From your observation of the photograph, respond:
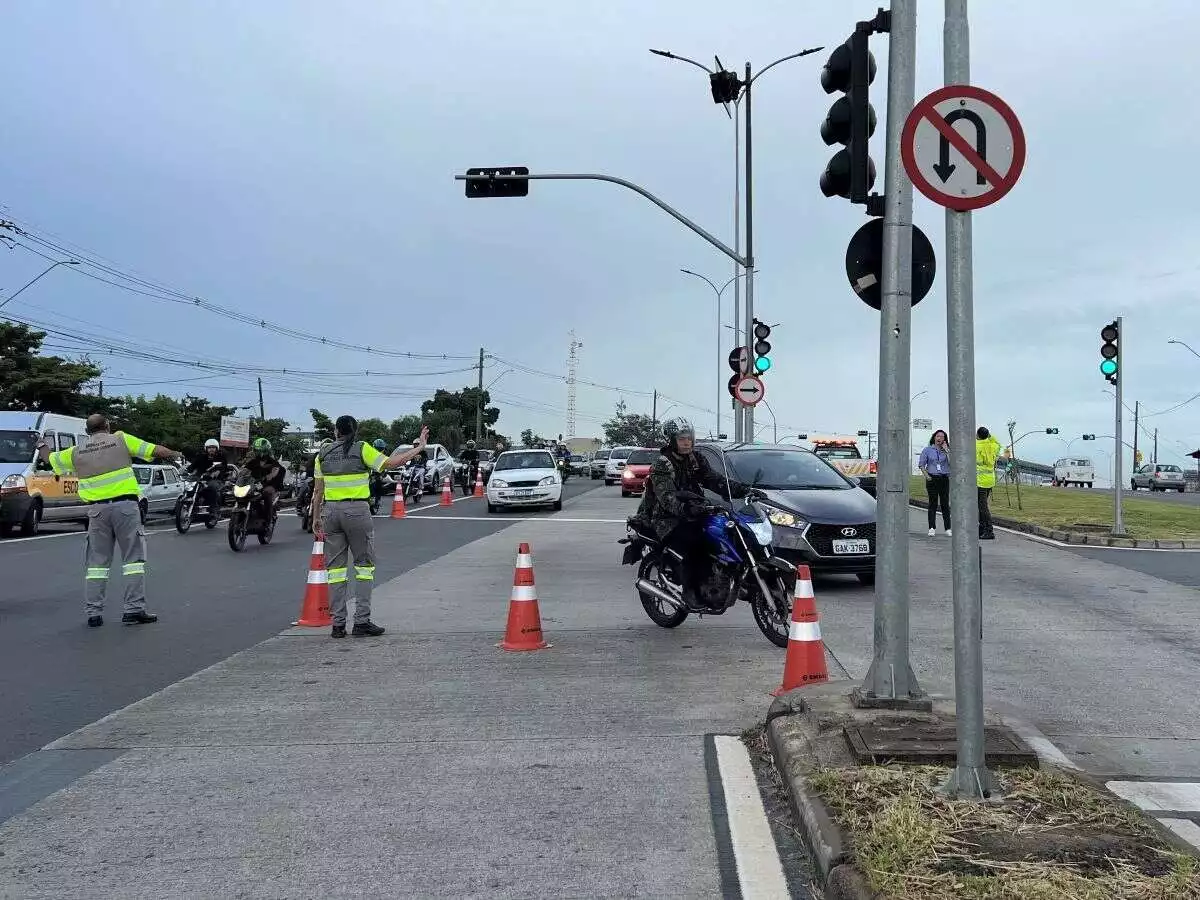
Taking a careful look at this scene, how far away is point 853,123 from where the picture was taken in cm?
608

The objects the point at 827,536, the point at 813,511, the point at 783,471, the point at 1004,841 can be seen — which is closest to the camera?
the point at 1004,841

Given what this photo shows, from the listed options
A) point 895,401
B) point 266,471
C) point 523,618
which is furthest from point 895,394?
point 266,471

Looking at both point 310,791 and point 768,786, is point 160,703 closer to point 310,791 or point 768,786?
point 310,791

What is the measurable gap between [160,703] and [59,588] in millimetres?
6305

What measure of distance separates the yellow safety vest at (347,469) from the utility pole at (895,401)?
4.68 metres

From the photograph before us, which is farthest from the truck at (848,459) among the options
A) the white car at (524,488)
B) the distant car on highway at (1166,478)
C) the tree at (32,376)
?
the distant car on highway at (1166,478)

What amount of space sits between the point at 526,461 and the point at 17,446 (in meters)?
11.5

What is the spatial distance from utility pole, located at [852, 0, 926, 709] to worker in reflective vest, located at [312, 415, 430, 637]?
→ 4472 millimetres

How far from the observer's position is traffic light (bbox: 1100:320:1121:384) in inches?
679

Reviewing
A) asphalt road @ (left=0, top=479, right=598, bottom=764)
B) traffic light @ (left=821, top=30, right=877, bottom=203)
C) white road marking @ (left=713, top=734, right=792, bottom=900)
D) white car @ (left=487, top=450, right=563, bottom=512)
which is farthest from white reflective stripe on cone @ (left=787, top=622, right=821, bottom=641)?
white car @ (left=487, top=450, right=563, bottom=512)

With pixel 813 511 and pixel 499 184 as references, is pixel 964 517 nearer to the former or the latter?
pixel 813 511

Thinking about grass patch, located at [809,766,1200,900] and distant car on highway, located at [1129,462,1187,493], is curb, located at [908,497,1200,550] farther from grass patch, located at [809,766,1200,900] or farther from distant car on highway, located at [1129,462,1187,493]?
distant car on highway, located at [1129,462,1187,493]

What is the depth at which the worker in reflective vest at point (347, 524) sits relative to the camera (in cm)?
891

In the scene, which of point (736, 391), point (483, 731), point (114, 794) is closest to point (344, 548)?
point (483, 731)
